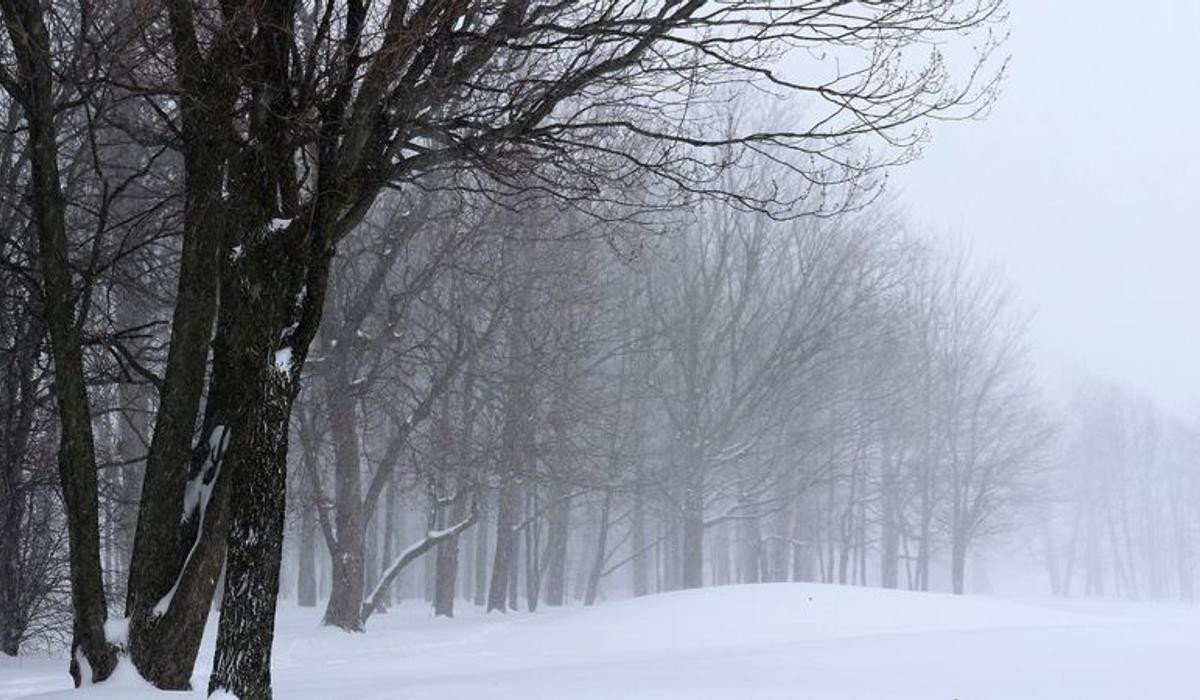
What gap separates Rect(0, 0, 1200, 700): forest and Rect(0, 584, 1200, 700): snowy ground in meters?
1.66

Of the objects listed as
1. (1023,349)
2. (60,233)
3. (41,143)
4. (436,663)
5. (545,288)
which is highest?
(1023,349)

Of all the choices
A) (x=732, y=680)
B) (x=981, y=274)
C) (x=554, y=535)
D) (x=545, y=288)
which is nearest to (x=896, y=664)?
(x=732, y=680)

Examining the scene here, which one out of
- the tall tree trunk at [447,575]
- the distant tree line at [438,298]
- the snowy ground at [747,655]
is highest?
the distant tree line at [438,298]

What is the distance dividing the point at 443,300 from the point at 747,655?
1502 cm

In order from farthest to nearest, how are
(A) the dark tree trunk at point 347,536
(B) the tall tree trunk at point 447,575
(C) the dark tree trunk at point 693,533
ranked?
(C) the dark tree trunk at point 693,533 < (B) the tall tree trunk at point 447,575 < (A) the dark tree trunk at point 347,536

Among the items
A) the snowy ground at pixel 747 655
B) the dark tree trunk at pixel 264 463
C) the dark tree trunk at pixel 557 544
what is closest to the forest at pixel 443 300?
the dark tree trunk at pixel 264 463

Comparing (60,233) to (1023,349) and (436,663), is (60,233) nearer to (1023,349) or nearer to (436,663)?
(436,663)

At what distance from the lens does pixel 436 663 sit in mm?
14383

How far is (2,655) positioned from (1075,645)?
11887mm

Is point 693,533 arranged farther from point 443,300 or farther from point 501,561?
point 443,300

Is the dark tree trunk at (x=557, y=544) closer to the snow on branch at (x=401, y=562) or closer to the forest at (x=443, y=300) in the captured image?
the forest at (x=443, y=300)

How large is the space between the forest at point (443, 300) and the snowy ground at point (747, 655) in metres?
1.66

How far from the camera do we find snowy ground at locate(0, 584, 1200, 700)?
8.73 metres

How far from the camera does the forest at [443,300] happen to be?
24.3ft
